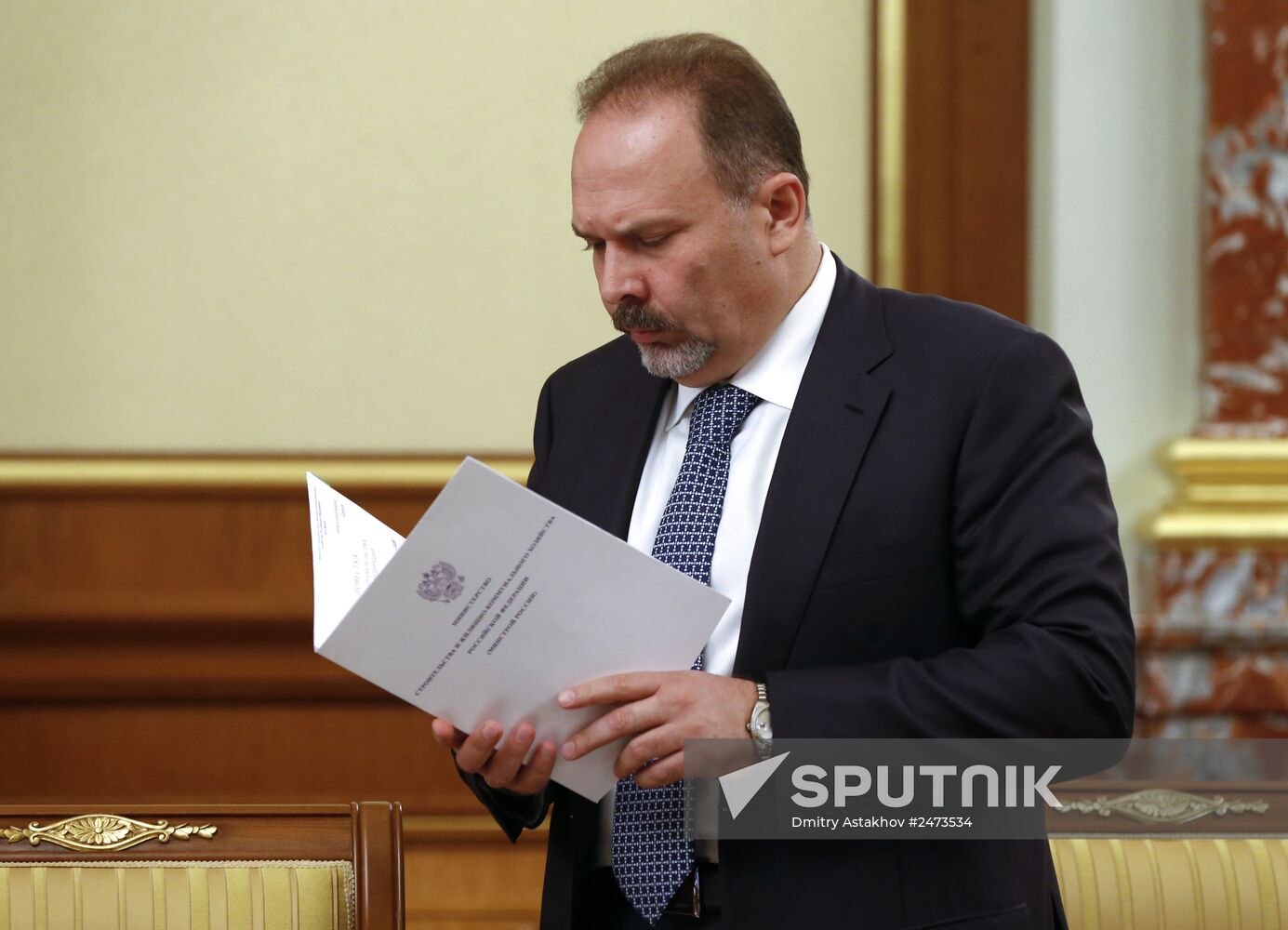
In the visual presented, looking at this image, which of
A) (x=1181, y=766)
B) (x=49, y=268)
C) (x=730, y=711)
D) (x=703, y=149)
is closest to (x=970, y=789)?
(x=730, y=711)

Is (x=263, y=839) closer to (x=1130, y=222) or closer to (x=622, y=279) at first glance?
(x=622, y=279)

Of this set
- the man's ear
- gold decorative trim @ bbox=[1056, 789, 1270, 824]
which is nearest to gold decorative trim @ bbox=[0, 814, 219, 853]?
the man's ear

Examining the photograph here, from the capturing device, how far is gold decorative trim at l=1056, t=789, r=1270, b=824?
1.80m

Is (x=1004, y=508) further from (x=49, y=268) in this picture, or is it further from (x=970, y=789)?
(x=49, y=268)

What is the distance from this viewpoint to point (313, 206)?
2.90 meters

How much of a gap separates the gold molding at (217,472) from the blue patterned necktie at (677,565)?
1.27m

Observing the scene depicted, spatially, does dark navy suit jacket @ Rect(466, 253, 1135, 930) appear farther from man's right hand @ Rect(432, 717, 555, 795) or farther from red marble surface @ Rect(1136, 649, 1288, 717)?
red marble surface @ Rect(1136, 649, 1288, 717)

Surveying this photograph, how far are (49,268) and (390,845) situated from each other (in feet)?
5.69

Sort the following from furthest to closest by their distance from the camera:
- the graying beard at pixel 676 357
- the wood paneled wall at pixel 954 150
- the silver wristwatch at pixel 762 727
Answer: the wood paneled wall at pixel 954 150
the graying beard at pixel 676 357
the silver wristwatch at pixel 762 727

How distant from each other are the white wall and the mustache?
155cm

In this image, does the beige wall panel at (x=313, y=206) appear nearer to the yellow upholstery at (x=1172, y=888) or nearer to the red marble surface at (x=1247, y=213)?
the red marble surface at (x=1247, y=213)

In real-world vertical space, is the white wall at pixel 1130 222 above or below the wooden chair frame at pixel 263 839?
above

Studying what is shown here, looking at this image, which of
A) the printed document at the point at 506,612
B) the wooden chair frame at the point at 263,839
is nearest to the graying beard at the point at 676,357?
the printed document at the point at 506,612

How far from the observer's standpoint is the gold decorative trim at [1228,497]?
2801 millimetres
